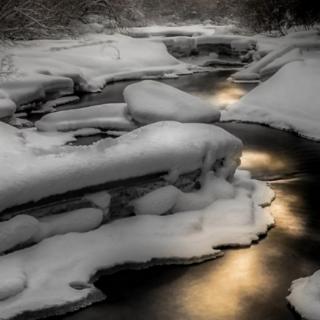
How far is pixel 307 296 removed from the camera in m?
4.25

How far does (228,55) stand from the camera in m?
22.2

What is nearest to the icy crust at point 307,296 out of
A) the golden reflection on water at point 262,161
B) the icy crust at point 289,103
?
the golden reflection on water at point 262,161

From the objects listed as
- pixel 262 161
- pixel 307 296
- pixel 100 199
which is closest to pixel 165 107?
pixel 262 161

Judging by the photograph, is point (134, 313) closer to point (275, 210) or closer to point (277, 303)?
point (277, 303)

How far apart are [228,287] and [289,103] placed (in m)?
7.19

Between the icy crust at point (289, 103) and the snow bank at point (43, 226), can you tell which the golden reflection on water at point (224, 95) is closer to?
the icy crust at point (289, 103)

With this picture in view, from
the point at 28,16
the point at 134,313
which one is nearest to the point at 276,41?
the point at 28,16

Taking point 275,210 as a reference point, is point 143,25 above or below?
above

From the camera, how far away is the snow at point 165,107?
30.0 ft

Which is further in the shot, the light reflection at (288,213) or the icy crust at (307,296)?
the light reflection at (288,213)

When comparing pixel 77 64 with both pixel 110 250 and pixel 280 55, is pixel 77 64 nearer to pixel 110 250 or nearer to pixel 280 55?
pixel 280 55

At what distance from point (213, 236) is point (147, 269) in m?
0.88

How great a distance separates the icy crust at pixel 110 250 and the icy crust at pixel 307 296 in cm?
91

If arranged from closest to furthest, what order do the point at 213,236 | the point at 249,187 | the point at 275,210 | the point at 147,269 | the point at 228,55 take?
1. the point at 147,269
2. the point at 213,236
3. the point at 275,210
4. the point at 249,187
5. the point at 228,55
